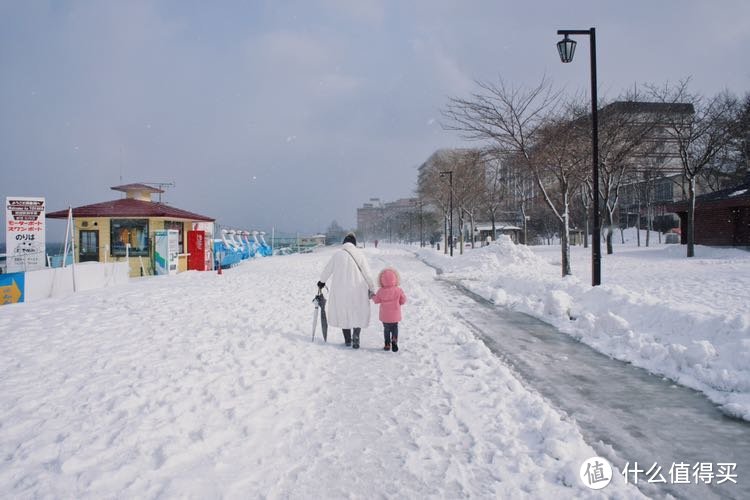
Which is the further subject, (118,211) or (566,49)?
(118,211)

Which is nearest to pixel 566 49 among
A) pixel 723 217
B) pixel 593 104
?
pixel 593 104

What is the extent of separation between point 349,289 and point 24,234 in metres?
12.1

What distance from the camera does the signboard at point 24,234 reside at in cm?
1255

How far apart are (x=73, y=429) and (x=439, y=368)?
12.9 ft

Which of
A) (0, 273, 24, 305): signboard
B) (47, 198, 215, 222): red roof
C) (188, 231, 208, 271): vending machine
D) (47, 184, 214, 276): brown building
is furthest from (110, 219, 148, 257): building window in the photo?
(0, 273, 24, 305): signboard

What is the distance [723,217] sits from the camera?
25.8 meters

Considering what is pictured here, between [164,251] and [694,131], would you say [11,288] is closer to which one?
[164,251]

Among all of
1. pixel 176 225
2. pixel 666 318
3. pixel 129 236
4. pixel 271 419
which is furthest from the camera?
pixel 176 225

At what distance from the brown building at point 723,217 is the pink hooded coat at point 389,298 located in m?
25.4

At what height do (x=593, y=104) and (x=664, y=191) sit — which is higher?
(x=664, y=191)

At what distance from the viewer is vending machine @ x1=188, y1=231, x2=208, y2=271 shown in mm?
22891

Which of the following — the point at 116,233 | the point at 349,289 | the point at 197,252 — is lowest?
the point at 349,289

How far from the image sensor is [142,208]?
69.5 feet

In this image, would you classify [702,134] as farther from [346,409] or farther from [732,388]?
[346,409]
